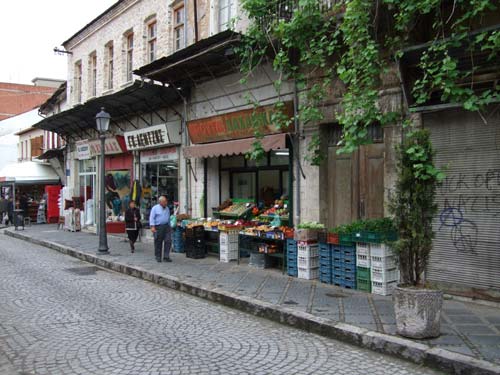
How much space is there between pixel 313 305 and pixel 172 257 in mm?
6279

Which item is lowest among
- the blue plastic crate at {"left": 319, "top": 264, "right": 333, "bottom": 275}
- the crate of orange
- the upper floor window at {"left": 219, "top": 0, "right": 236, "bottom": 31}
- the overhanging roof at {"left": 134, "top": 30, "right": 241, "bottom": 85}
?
the blue plastic crate at {"left": 319, "top": 264, "right": 333, "bottom": 275}

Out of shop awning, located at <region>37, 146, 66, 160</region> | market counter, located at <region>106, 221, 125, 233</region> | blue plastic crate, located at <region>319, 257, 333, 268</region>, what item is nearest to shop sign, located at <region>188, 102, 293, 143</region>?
blue plastic crate, located at <region>319, 257, 333, 268</region>

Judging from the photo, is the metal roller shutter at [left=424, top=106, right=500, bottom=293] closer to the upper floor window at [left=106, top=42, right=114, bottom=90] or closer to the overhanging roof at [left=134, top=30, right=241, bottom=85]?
the overhanging roof at [left=134, top=30, right=241, bottom=85]

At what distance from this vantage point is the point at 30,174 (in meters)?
28.4

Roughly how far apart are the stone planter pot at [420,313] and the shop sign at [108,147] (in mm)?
14564

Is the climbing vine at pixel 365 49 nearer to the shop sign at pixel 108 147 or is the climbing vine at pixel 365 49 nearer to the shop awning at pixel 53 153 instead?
the shop sign at pixel 108 147

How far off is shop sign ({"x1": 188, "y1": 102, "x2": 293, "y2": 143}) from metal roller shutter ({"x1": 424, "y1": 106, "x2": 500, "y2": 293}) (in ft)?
12.0

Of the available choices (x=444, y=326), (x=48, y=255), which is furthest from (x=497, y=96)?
(x=48, y=255)

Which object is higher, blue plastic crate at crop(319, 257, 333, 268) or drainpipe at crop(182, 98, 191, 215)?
drainpipe at crop(182, 98, 191, 215)

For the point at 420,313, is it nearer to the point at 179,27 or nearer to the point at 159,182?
the point at 159,182

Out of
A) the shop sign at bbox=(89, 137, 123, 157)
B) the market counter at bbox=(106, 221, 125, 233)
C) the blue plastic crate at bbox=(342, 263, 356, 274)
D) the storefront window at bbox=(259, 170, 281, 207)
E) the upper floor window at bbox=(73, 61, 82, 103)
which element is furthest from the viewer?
the upper floor window at bbox=(73, 61, 82, 103)

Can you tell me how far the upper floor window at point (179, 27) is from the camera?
51.2ft

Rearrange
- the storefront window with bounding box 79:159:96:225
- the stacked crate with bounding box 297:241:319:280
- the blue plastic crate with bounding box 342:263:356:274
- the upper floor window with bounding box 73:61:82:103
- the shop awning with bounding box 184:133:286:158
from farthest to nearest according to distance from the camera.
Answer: the upper floor window with bounding box 73:61:82:103 → the storefront window with bounding box 79:159:96:225 → the shop awning with bounding box 184:133:286:158 → the stacked crate with bounding box 297:241:319:280 → the blue plastic crate with bounding box 342:263:356:274

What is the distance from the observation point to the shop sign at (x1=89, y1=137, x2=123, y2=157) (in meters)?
18.5
